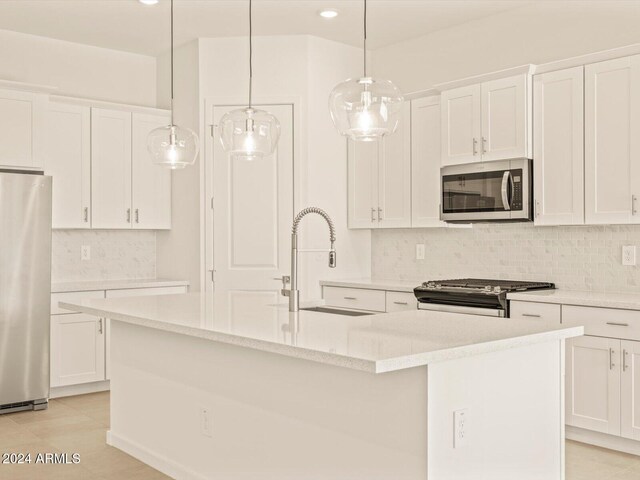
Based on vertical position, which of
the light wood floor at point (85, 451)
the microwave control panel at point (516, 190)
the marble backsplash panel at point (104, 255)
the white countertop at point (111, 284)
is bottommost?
the light wood floor at point (85, 451)

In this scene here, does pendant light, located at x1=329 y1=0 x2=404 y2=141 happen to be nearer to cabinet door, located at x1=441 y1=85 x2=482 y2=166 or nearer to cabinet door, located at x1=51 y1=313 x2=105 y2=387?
cabinet door, located at x1=441 y1=85 x2=482 y2=166

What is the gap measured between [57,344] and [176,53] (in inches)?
106

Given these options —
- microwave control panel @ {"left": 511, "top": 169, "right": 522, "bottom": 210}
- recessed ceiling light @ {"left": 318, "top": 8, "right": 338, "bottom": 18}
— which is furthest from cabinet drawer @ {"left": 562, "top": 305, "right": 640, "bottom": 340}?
recessed ceiling light @ {"left": 318, "top": 8, "right": 338, "bottom": 18}

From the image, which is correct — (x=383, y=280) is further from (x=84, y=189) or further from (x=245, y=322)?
(x=245, y=322)

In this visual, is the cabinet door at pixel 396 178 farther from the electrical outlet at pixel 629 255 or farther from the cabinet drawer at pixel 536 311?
the electrical outlet at pixel 629 255

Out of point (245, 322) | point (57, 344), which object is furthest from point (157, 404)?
point (57, 344)

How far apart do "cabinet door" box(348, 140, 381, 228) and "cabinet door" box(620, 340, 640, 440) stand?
7.93ft

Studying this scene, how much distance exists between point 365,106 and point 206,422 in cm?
177

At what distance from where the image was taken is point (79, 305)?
3.72 metres

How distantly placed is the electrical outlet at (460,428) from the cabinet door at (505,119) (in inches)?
103

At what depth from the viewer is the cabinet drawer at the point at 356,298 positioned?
5.32 meters

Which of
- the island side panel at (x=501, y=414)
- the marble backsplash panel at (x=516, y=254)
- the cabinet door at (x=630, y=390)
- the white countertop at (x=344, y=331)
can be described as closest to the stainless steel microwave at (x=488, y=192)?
the marble backsplash panel at (x=516, y=254)

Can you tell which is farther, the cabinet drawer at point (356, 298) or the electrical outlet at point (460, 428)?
the cabinet drawer at point (356, 298)

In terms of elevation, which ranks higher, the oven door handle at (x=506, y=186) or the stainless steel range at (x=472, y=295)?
the oven door handle at (x=506, y=186)
